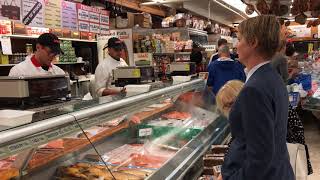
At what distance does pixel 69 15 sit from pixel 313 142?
5.71 m

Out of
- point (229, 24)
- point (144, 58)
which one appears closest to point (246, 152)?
point (144, 58)

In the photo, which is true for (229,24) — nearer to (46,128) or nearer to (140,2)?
(140,2)

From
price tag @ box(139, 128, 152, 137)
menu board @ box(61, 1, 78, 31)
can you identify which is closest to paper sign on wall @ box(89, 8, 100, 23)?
menu board @ box(61, 1, 78, 31)

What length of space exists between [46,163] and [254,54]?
1404mm

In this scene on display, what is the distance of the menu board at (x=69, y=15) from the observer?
726cm

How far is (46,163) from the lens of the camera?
2145 mm

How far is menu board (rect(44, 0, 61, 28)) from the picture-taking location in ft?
22.4

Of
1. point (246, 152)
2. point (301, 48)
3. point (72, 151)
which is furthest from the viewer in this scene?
point (301, 48)

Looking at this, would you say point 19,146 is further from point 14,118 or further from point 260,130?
point 260,130

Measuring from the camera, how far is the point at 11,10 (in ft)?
19.4

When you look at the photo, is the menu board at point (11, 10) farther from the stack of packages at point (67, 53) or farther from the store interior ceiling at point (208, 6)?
the store interior ceiling at point (208, 6)

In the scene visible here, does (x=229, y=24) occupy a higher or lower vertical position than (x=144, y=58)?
higher

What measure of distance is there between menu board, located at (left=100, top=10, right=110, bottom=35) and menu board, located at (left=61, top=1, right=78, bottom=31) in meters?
0.83

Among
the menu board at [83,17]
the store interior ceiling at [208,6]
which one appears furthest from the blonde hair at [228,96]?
the store interior ceiling at [208,6]
